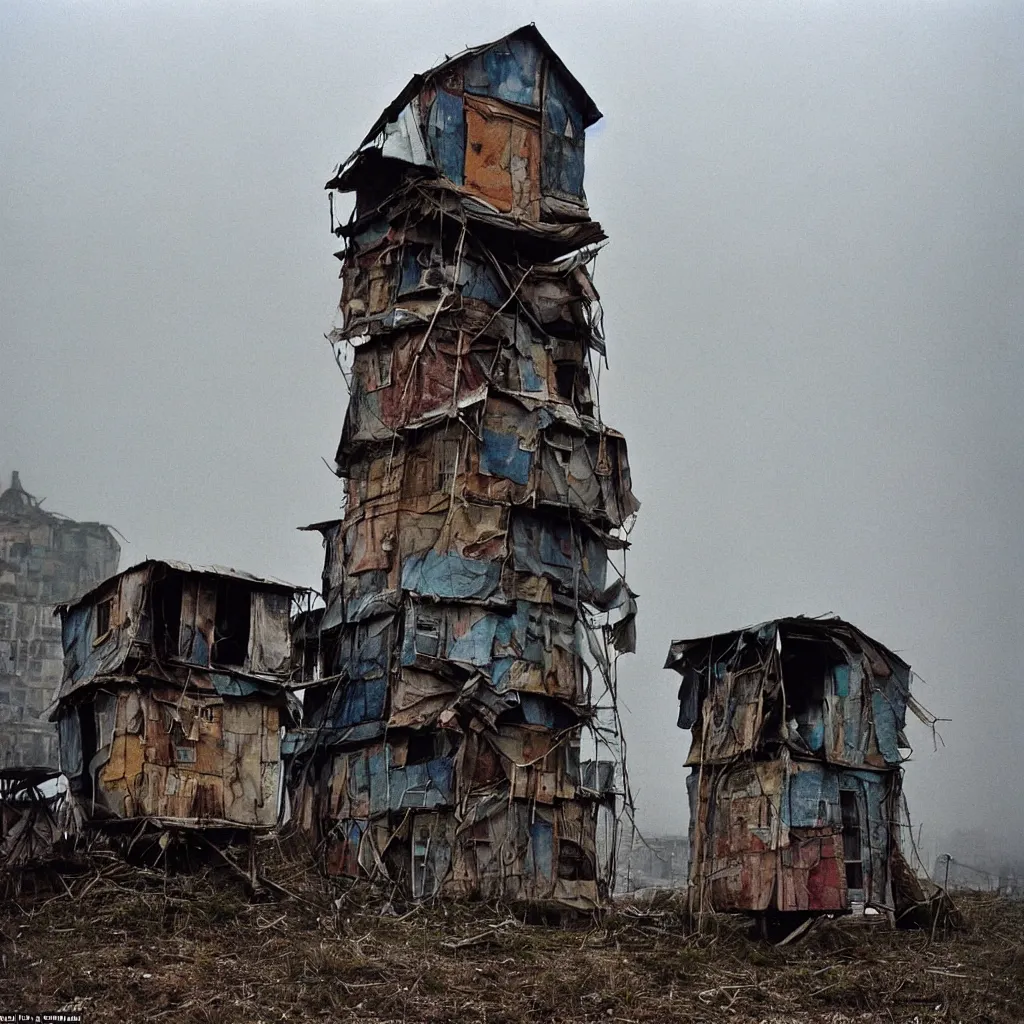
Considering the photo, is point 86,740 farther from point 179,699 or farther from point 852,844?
point 852,844

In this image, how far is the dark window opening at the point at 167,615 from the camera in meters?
31.8

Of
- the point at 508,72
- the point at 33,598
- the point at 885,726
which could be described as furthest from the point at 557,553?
the point at 33,598

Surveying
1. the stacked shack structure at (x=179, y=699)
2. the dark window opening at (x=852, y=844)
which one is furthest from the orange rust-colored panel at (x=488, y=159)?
the dark window opening at (x=852, y=844)

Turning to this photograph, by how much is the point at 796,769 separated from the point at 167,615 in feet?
42.0

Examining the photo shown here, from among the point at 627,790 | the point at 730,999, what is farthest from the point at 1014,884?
the point at 730,999

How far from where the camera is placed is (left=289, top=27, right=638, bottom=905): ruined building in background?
35375 mm

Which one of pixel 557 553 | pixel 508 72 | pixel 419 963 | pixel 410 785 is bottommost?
pixel 419 963

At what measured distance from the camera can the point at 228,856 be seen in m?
30.6

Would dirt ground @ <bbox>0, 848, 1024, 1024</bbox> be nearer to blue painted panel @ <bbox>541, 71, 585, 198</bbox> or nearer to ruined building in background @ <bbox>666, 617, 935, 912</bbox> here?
ruined building in background @ <bbox>666, 617, 935, 912</bbox>

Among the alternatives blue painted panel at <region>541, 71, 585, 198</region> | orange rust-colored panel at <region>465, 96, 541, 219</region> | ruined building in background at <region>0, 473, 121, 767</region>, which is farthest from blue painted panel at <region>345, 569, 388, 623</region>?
ruined building in background at <region>0, 473, 121, 767</region>

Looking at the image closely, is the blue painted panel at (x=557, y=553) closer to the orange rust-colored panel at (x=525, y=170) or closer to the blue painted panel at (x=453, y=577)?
the blue painted panel at (x=453, y=577)

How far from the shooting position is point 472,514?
3703cm

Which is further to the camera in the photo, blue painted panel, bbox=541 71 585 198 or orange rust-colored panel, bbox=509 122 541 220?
blue painted panel, bbox=541 71 585 198

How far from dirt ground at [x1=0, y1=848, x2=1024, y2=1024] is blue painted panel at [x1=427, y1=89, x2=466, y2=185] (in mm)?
16999
